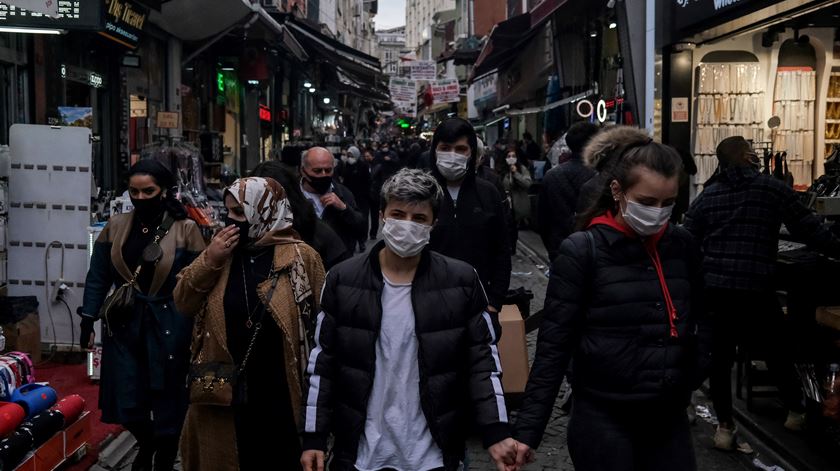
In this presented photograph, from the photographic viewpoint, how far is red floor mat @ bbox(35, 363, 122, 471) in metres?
6.20

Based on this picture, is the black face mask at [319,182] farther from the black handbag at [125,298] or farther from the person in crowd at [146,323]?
the black handbag at [125,298]

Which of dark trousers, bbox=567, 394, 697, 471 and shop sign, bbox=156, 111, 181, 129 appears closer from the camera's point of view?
dark trousers, bbox=567, 394, 697, 471

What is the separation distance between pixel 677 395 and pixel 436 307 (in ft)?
3.19

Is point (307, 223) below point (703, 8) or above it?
below

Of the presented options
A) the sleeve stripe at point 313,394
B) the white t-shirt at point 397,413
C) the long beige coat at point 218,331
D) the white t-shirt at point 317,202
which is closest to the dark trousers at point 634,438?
the white t-shirt at point 397,413

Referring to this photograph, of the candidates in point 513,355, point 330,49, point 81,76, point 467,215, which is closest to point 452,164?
point 467,215

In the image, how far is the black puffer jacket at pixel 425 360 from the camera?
3246 millimetres

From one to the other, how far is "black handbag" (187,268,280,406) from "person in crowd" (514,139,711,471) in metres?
1.19

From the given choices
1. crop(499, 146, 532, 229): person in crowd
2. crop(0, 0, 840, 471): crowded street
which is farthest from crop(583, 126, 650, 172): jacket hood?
crop(499, 146, 532, 229): person in crowd

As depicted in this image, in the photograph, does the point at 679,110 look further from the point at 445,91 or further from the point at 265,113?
the point at 445,91

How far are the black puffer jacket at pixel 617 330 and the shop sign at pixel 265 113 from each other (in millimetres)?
23377

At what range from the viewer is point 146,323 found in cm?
489

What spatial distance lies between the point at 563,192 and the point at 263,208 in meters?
3.50

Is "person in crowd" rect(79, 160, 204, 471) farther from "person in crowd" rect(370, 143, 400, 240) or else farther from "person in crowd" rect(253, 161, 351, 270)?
"person in crowd" rect(370, 143, 400, 240)
